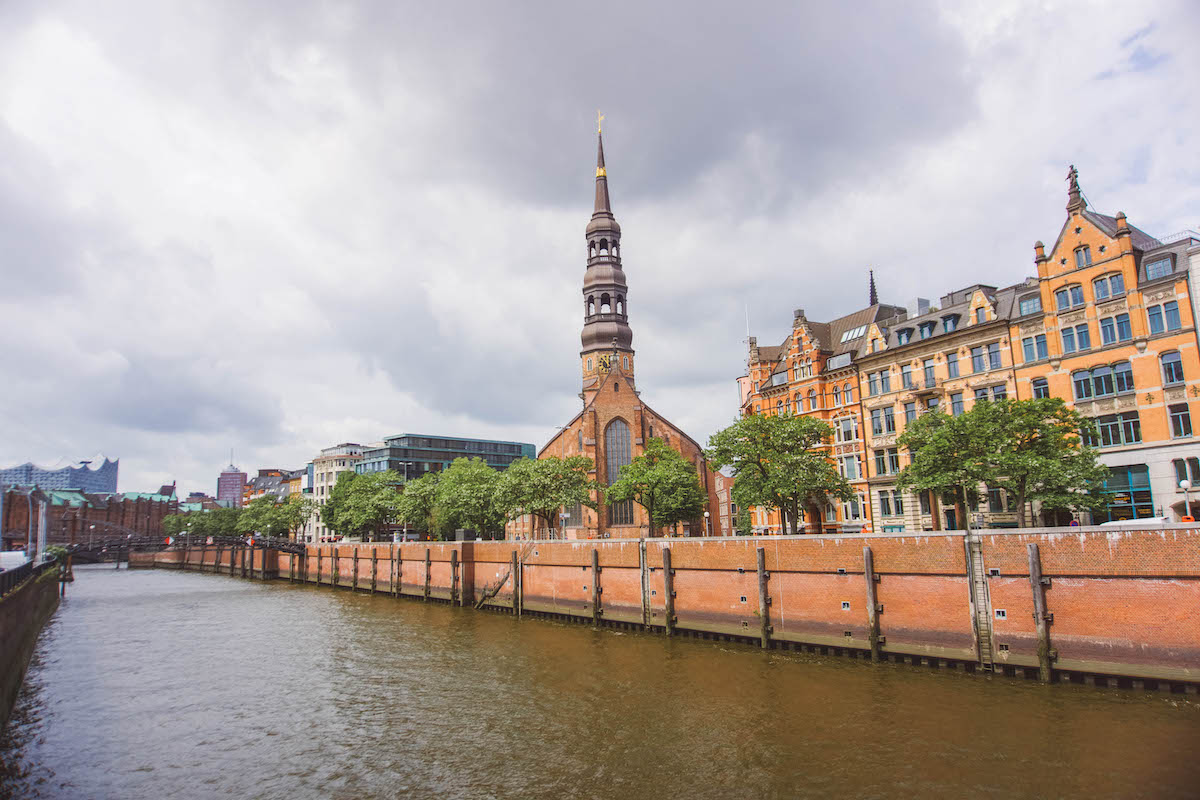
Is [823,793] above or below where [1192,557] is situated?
below

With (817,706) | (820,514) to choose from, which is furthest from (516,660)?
(820,514)

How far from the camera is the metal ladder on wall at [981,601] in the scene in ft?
99.2

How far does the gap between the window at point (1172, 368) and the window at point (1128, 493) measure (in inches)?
206

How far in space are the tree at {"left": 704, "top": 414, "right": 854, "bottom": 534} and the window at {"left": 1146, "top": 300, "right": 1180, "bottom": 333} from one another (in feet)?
68.2

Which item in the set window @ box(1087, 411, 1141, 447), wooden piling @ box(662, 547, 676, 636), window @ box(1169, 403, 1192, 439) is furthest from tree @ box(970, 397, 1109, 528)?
wooden piling @ box(662, 547, 676, 636)

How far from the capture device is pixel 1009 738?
22.8 meters

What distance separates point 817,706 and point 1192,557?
46.8ft

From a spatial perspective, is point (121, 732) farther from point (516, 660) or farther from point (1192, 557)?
point (1192, 557)

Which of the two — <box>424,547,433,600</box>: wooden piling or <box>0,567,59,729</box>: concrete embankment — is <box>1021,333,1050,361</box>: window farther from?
<box>0,567,59,729</box>: concrete embankment

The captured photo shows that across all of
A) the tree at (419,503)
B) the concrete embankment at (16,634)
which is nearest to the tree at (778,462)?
the concrete embankment at (16,634)

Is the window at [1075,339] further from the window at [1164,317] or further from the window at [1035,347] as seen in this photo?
the window at [1164,317]

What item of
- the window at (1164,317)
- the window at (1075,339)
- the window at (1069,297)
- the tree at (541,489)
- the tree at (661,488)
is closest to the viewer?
the window at (1164,317)

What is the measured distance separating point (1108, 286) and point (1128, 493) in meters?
12.9

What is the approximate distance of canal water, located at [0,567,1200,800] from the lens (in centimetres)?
→ 2055
